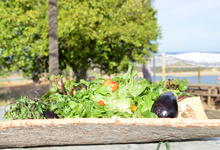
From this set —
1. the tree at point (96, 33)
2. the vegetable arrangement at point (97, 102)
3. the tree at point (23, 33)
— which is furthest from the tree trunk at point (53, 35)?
the vegetable arrangement at point (97, 102)

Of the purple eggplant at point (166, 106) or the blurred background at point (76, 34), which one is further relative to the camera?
the blurred background at point (76, 34)

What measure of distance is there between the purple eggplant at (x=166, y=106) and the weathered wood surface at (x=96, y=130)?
0.93 ft

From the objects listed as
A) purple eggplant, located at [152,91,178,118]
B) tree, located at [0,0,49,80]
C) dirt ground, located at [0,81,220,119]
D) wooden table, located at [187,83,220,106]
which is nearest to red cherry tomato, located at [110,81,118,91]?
purple eggplant, located at [152,91,178,118]

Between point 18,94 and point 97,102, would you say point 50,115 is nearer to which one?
point 97,102

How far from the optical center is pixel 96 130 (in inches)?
67.4

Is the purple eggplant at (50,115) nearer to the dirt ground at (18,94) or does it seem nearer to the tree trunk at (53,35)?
the dirt ground at (18,94)

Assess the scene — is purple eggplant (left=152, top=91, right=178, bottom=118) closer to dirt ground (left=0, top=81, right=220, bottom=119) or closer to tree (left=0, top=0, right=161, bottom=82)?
dirt ground (left=0, top=81, right=220, bottom=119)

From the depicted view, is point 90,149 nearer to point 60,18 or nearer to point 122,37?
point 122,37

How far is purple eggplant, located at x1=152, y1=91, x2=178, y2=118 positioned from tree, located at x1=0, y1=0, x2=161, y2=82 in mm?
4225

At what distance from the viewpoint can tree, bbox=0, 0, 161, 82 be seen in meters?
6.04

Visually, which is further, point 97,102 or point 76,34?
point 76,34

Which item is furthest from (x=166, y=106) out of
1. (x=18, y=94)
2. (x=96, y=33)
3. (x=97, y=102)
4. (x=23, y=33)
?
(x=18, y=94)

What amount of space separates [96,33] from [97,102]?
169 inches

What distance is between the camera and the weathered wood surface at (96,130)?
5.52 ft
